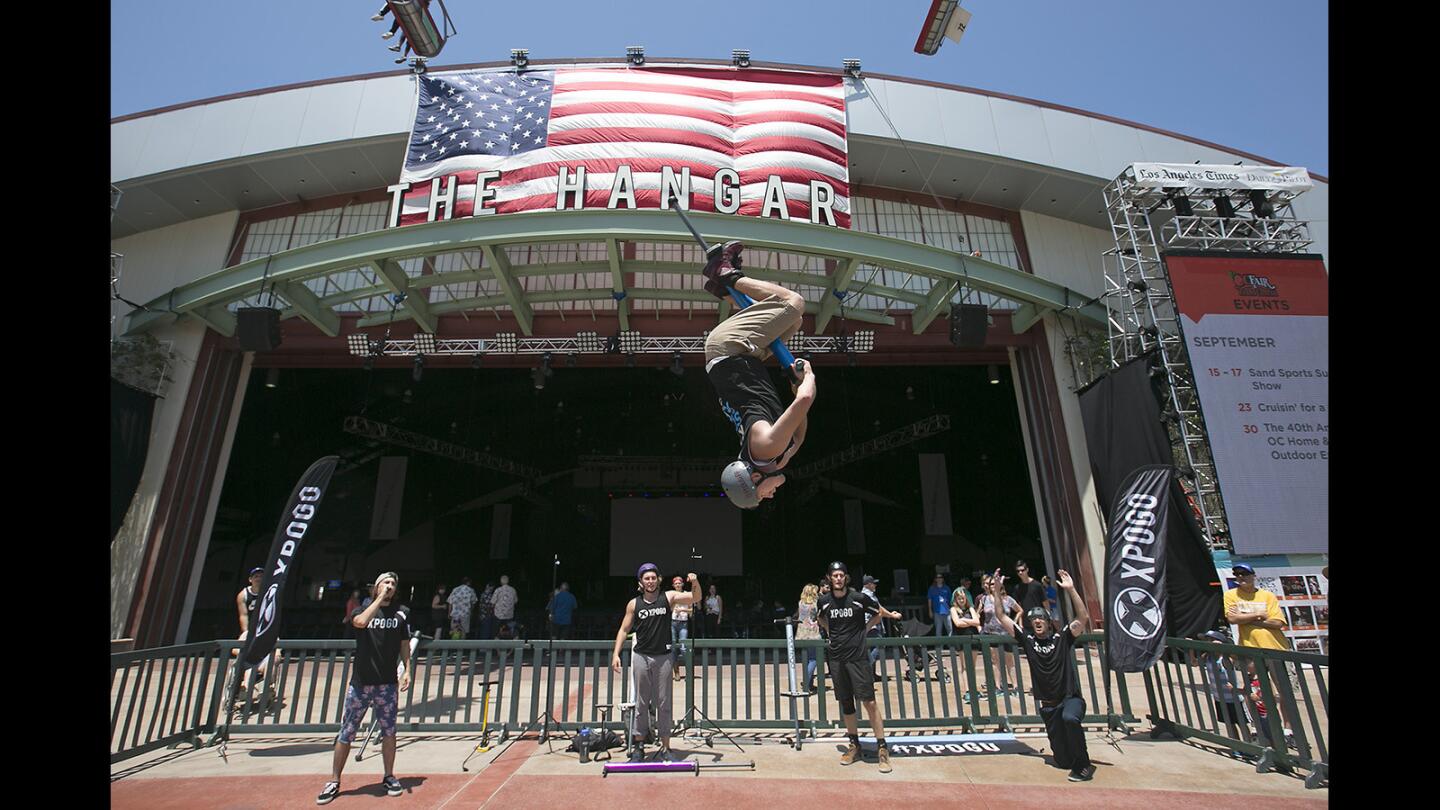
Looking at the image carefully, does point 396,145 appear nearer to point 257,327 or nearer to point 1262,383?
→ point 257,327

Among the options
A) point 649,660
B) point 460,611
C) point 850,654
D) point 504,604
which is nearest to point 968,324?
point 850,654

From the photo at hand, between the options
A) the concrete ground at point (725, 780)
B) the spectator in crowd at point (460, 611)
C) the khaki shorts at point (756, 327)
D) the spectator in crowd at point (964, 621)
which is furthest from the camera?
the spectator in crowd at point (460, 611)

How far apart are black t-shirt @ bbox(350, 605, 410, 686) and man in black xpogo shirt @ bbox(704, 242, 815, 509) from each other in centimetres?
362

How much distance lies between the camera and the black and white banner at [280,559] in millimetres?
6895

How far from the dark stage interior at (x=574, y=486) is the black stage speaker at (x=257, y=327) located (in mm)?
6210

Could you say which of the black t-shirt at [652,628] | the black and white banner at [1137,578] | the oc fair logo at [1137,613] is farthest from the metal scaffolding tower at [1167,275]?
the black t-shirt at [652,628]

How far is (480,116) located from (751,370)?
41.4 ft

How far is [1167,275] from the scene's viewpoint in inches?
449

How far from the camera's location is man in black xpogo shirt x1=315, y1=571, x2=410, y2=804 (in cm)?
556

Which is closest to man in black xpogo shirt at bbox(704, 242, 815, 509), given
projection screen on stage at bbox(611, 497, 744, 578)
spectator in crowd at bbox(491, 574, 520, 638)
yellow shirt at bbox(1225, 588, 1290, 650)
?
yellow shirt at bbox(1225, 588, 1290, 650)

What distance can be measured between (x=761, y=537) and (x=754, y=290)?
21.3m

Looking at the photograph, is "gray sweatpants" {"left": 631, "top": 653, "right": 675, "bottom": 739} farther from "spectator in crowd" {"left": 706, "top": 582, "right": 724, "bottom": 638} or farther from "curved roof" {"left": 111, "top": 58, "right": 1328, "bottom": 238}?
"curved roof" {"left": 111, "top": 58, "right": 1328, "bottom": 238}

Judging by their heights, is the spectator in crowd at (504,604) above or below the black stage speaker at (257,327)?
below

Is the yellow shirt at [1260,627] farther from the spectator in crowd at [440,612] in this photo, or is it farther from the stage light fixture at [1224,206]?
the spectator in crowd at [440,612]
